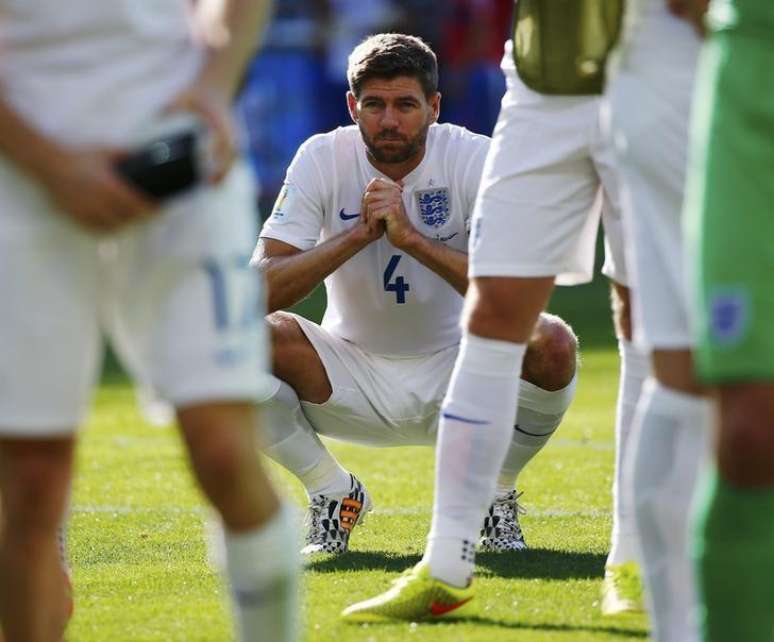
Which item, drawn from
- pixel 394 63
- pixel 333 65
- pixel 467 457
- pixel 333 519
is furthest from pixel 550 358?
pixel 333 65

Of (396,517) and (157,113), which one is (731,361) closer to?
(157,113)

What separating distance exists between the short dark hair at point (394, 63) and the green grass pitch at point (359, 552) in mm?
1425

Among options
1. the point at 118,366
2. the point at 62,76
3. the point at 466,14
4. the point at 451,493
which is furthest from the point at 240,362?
the point at 466,14

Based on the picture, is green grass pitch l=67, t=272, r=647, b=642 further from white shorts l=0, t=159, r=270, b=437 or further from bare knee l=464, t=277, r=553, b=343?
white shorts l=0, t=159, r=270, b=437

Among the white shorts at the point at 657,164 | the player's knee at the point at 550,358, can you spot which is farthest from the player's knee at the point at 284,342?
the white shorts at the point at 657,164

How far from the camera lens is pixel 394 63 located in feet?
18.3

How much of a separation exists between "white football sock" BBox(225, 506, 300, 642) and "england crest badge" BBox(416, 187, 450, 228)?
2.88 meters

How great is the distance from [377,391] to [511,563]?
946mm

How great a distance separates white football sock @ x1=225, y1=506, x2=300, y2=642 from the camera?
2.83 metres

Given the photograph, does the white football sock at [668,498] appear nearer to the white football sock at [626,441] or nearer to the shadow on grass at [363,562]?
the white football sock at [626,441]

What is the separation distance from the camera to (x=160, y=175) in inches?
106

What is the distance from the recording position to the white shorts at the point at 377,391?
5754 mm

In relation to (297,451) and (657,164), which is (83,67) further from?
(297,451)

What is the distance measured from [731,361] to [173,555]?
2949mm
